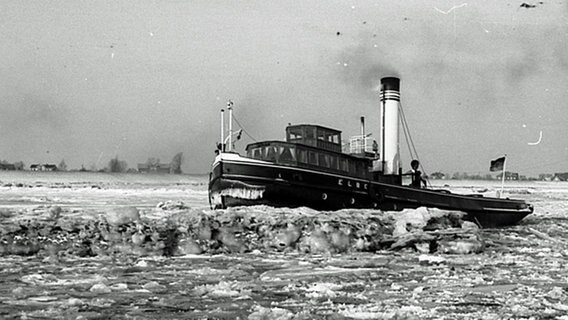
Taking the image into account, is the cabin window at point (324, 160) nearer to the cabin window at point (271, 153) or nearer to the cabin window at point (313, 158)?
the cabin window at point (313, 158)

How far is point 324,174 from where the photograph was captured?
1823cm

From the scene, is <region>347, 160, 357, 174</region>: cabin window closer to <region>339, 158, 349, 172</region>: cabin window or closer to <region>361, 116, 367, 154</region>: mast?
<region>339, 158, 349, 172</region>: cabin window

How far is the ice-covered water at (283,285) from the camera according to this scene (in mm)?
6242

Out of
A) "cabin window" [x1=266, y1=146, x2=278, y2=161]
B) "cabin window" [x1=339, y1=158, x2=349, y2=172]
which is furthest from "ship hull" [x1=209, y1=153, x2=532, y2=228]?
"cabin window" [x1=266, y1=146, x2=278, y2=161]

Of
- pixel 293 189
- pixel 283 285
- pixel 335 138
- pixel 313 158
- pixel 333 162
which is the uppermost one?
pixel 335 138

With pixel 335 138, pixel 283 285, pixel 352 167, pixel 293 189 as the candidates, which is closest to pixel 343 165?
pixel 352 167

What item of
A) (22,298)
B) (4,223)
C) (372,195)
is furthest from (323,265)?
(372,195)

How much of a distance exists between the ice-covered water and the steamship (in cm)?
585

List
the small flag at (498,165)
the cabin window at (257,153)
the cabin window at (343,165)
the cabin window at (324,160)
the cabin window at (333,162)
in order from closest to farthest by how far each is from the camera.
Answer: the cabin window at (324,160)
the cabin window at (257,153)
the cabin window at (333,162)
the cabin window at (343,165)
the small flag at (498,165)

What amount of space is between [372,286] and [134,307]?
3.58 m

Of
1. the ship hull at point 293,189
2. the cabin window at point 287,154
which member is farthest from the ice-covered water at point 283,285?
the cabin window at point 287,154

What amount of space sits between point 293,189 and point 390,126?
7.01 meters

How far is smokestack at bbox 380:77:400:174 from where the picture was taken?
74.4ft

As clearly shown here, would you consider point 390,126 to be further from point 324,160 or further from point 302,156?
point 302,156
